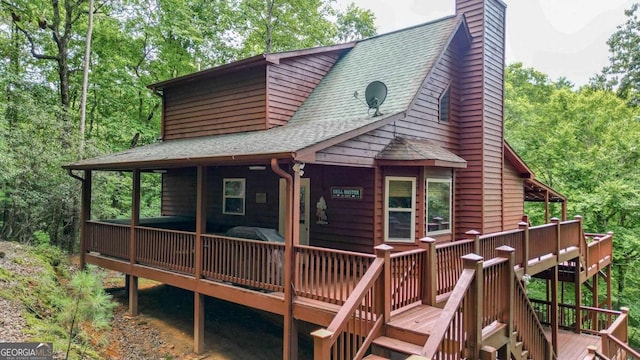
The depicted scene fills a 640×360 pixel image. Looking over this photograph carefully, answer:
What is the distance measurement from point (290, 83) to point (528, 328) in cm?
797

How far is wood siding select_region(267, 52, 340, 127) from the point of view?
10172 mm

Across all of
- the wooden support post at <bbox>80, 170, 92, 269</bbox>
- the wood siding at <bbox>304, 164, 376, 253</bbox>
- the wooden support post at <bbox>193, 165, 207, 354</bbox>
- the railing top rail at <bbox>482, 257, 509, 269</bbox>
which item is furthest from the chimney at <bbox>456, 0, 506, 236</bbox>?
the wooden support post at <bbox>80, 170, 92, 269</bbox>

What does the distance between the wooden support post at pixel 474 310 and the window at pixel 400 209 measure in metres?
3.67

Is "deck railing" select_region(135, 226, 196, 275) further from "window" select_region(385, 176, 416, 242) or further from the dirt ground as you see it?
"window" select_region(385, 176, 416, 242)

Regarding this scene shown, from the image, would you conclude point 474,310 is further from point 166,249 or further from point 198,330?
point 166,249

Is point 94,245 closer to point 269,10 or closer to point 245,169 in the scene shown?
point 245,169

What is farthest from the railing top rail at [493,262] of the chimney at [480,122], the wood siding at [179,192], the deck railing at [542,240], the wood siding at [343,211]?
the wood siding at [179,192]

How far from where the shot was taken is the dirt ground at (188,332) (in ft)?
24.9

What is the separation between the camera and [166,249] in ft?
28.6

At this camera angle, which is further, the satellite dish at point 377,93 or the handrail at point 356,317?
the satellite dish at point 377,93

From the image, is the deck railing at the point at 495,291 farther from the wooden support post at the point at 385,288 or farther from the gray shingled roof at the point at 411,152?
the gray shingled roof at the point at 411,152

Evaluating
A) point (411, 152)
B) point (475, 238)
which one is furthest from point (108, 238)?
point (475, 238)

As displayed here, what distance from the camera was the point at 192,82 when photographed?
1210cm

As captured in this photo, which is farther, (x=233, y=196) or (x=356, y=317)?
(x=233, y=196)
